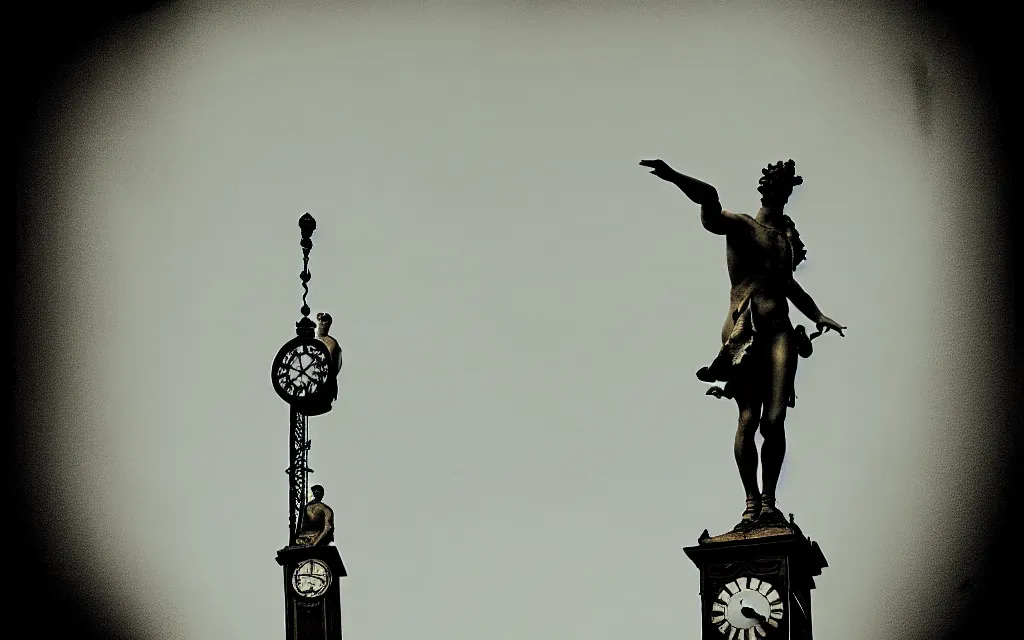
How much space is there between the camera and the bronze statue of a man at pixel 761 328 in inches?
1318

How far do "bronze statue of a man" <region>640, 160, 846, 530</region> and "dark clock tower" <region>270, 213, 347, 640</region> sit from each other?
690 centimetres

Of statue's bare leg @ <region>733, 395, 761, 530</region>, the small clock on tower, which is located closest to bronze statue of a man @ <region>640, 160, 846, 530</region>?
statue's bare leg @ <region>733, 395, 761, 530</region>

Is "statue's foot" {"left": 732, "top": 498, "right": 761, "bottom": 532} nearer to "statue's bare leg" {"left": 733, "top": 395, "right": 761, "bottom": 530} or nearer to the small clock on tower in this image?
"statue's bare leg" {"left": 733, "top": 395, "right": 761, "bottom": 530}

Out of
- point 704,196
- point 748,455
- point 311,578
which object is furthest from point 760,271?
point 311,578

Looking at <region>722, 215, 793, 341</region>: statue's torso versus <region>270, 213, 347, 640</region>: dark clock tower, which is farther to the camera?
<region>270, 213, 347, 640</region>: dark clock tower

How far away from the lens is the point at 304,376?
127ft

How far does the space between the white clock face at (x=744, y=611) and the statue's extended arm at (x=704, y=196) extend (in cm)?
422

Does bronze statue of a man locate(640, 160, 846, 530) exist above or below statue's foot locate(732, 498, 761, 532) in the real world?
above

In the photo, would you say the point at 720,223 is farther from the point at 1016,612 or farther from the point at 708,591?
the point at 1016,612

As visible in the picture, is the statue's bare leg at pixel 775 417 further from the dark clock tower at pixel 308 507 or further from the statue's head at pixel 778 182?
the dark clock tower at pixel 308 507

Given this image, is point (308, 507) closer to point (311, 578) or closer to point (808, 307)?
point (311, 578)

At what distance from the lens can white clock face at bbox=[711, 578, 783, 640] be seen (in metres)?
32.9

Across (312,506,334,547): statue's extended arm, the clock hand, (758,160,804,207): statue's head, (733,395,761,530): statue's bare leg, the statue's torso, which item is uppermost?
(758,160,804,207): statue's head

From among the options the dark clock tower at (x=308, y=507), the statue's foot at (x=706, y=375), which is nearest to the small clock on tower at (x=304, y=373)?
the dark clock tower at (x=308, y=507)
